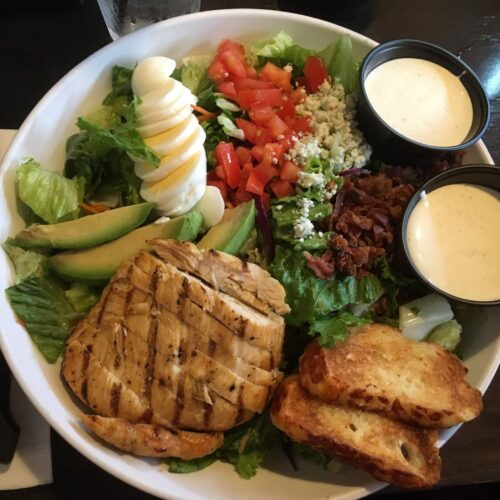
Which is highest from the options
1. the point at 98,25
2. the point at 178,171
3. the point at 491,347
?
the point at 98,25

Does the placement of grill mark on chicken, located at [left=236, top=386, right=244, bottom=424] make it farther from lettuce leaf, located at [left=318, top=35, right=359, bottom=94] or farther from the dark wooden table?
lettuce leaf, located at [left=318, top=35, right=359, bottom=94]

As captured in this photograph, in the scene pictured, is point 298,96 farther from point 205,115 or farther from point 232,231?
point 232,231

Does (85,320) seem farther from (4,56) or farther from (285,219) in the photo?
(4,56)

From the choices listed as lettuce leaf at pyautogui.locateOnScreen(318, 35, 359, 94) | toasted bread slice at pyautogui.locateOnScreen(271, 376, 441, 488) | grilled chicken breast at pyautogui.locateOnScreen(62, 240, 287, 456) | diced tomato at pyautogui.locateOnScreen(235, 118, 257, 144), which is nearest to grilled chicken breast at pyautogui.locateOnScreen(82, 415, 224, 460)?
grilled chicken breast at pyautogui.locateOnScreen(62, 240, 287, 456)

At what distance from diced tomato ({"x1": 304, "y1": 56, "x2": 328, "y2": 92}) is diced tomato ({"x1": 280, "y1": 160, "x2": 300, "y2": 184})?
35 centimetres

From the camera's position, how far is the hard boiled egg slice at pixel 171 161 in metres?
1.82

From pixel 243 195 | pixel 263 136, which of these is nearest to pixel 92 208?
pixel 243 195

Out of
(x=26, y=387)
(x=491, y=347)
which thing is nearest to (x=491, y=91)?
(x=491, y=347)

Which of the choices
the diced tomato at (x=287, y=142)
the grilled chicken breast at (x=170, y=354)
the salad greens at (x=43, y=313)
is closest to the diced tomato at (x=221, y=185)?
the diced tomato at (x=287, y=142)

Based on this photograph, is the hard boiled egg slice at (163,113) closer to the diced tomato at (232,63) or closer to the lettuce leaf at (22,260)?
the diced tomato at (232,63)

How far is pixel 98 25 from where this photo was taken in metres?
2.42

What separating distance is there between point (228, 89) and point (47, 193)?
709 mm

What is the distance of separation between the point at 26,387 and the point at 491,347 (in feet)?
4.50

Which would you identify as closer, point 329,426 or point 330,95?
point 329,426
